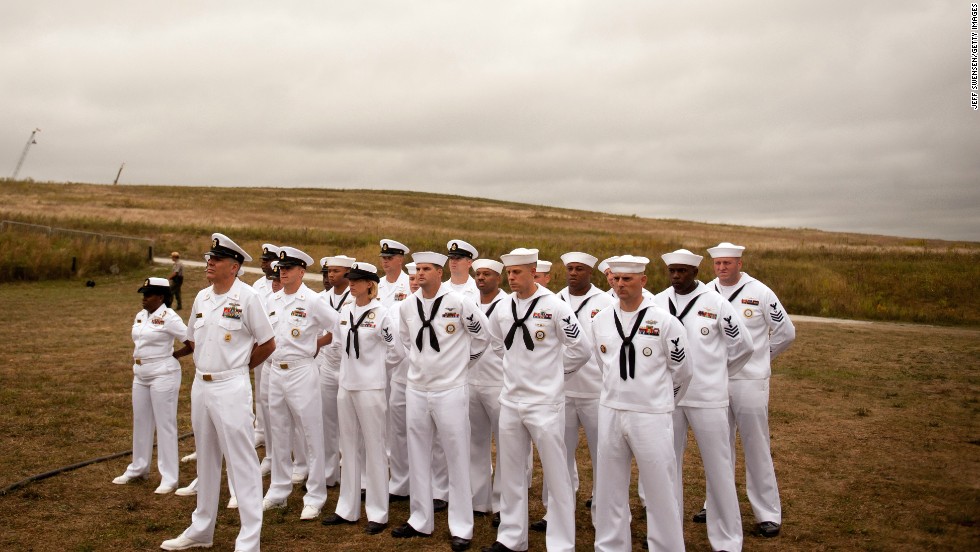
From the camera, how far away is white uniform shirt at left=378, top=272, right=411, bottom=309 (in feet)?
33.8

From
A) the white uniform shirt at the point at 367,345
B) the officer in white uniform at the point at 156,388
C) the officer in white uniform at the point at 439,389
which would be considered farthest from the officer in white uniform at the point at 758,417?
the officer in white uniform at the point at 156,388

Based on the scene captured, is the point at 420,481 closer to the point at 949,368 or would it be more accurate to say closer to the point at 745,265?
the point at 949,368

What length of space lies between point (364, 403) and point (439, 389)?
921 millimetres

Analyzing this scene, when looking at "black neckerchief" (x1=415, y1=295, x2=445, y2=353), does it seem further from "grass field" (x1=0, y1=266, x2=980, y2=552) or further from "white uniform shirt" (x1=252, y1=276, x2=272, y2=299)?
"white uniform shirt" (x1=252, y1=276, x2=272, y2=299)

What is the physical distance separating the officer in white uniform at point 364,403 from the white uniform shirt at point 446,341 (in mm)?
488

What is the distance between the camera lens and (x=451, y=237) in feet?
171

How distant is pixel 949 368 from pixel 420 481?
48.8 feet

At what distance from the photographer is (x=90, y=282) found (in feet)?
101

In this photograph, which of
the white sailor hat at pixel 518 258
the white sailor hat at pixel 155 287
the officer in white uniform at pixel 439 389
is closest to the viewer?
→ the white sailor hat at pixel 518 258

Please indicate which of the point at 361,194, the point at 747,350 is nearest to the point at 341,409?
the point at 747,350

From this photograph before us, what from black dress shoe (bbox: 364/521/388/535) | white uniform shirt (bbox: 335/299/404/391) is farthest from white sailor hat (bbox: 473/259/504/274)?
black dress shoe (bbox: 364/521/388/535)

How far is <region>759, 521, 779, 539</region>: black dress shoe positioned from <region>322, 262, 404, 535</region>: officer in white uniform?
3852 millimetres

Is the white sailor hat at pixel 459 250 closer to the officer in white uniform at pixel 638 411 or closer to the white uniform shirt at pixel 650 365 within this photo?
the officer in white uniform at pixel 638 411

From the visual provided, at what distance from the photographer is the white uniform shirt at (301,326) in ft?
27.7
